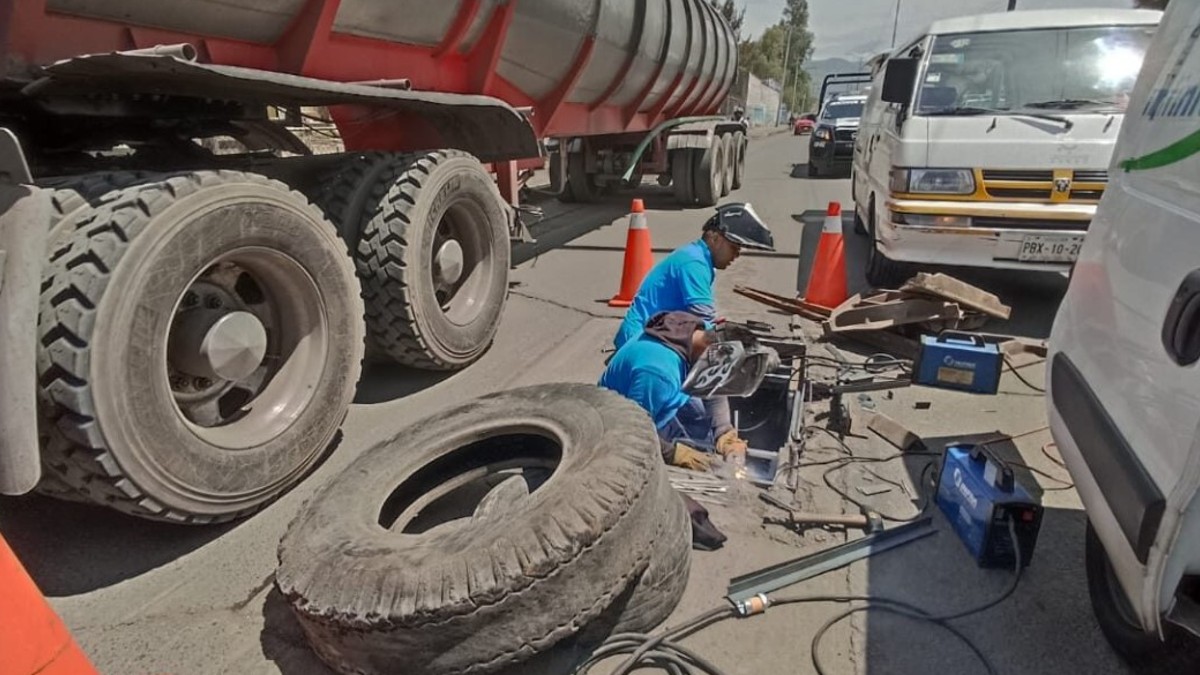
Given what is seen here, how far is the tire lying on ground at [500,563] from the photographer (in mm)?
1987

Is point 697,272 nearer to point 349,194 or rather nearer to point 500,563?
point 349,194

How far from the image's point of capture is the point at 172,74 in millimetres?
2734

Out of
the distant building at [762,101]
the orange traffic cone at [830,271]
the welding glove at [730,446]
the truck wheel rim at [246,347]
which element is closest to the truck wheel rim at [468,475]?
the truck wheel rim at [246,347]

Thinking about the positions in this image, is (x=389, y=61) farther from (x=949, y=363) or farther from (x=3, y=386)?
(x=949, y=363)

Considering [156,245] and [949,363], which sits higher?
[156,245]

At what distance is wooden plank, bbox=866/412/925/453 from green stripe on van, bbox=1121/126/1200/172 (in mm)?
1724

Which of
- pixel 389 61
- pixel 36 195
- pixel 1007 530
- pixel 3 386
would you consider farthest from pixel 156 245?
pixel 1007 530

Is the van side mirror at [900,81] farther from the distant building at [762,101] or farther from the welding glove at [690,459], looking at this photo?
the distant building at [762,101]

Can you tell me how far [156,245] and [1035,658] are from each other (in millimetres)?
3227

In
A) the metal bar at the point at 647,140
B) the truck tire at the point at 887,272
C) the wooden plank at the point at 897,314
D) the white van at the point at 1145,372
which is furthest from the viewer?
the metal bar at the point at 647,140

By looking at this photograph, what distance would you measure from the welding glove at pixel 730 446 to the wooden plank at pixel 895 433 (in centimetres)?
83

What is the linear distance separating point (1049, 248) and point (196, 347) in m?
5.37

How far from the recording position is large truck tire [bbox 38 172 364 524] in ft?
7.67

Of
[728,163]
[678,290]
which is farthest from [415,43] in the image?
[728,163]
